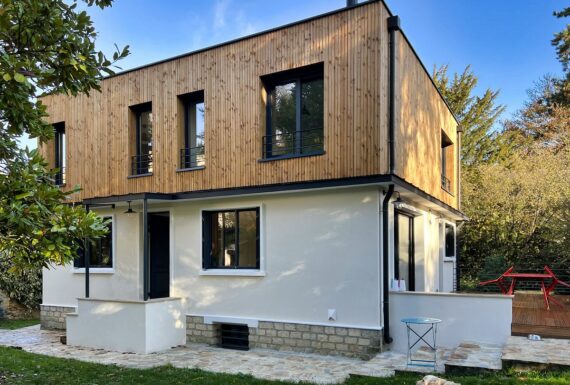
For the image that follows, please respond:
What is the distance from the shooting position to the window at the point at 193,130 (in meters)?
11.0

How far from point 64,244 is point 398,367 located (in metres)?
5.15

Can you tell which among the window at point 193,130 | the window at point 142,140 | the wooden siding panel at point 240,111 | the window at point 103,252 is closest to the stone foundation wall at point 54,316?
the window at point 103,252

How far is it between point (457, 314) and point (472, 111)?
21634mm

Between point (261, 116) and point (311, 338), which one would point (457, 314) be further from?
point (261, 116)

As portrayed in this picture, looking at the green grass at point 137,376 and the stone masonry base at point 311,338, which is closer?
the green grass at point 137,376

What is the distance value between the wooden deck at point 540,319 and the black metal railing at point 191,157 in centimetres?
730

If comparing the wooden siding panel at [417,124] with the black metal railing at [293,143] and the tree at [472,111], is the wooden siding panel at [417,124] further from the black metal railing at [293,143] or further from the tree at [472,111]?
the tree at [472,111]

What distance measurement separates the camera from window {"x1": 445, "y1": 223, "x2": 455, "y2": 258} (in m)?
16.7

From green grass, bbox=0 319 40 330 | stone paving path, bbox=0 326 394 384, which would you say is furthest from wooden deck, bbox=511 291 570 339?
green grass, bbox=0 319 40 330

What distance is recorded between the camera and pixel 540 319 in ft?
30.2

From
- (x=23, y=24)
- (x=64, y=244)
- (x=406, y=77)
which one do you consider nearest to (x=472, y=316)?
(x=406, y=77)

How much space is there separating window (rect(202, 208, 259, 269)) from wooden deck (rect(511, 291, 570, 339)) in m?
5.18

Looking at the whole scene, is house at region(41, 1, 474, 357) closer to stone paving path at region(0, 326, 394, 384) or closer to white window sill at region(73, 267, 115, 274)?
white window sill at region(73, 267, 115, 274)

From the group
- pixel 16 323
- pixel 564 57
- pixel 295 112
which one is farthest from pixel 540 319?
pixel 564 57
